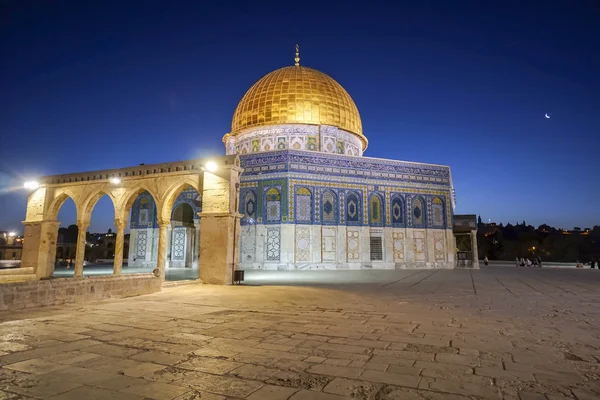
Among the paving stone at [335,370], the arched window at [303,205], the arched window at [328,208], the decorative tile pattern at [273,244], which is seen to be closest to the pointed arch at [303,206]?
the arched window at [303,205]

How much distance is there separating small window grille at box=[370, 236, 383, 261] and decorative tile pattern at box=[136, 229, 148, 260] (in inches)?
564

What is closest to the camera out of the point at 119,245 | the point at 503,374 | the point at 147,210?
the point at 503,374

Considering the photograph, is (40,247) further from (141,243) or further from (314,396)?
(314,396)

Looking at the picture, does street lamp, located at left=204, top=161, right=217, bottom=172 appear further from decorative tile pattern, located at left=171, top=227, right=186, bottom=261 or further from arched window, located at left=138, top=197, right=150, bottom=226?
arched window, located at left=138, top=197, right=150, bottom=226

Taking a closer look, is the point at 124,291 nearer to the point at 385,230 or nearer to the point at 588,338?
the point at 588,338

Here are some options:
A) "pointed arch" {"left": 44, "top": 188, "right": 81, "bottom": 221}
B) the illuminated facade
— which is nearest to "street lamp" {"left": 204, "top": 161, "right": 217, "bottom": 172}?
"pointed arch" {"left": 44, "top": 188, "right": 81, "bottom": 221}

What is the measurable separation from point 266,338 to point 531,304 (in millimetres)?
5958

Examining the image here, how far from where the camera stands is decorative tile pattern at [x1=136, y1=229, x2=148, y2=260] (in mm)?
23625

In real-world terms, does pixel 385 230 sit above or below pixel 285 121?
below

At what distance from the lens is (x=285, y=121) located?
2541 cm

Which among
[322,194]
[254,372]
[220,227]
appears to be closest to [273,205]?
[322,194]

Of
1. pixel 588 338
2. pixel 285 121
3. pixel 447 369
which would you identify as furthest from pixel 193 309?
pixel 285 121

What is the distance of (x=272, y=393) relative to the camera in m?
2.73

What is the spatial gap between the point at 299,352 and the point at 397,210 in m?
20.6
